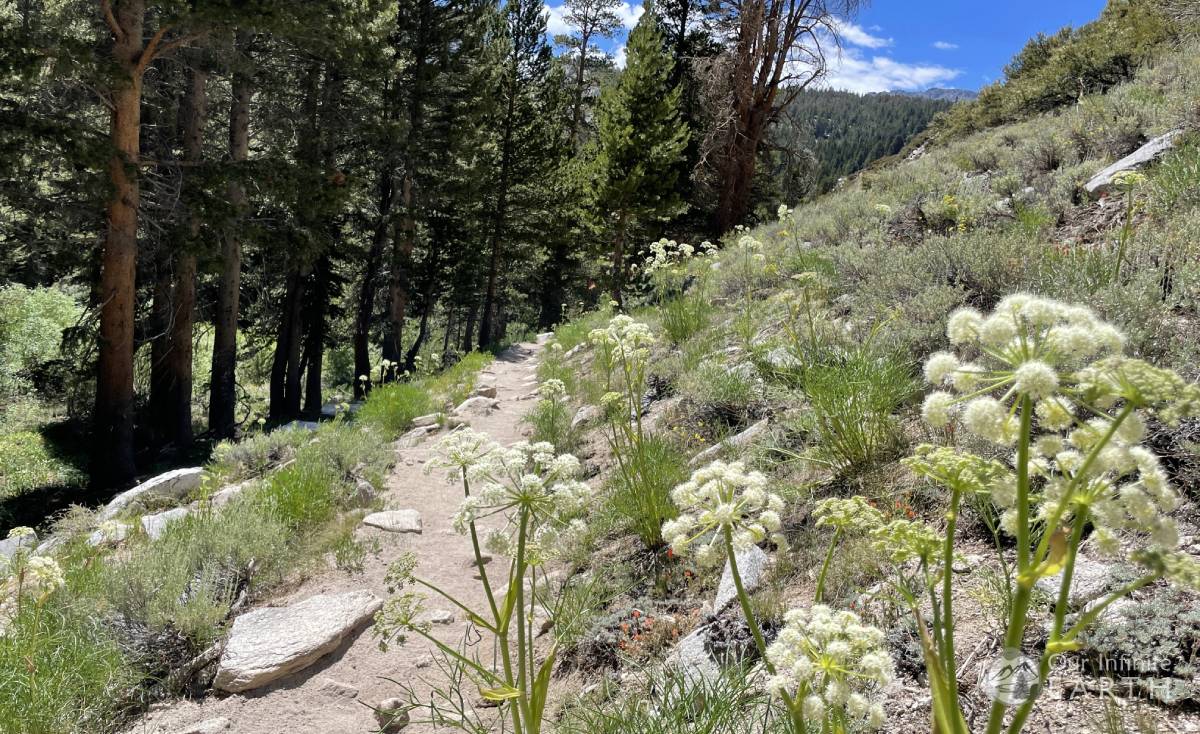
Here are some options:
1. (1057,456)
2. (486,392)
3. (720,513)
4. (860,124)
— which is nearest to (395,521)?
(720,513)

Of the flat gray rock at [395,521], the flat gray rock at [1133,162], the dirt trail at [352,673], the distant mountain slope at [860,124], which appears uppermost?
the distant mountain slope at [860,124]

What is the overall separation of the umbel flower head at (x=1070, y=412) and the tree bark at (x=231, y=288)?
458 inches

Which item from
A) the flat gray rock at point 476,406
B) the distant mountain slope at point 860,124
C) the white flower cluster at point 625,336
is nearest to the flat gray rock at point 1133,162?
the white flower cluster at point 625,336

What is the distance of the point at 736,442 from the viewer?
178 inches

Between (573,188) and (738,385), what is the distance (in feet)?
64.5

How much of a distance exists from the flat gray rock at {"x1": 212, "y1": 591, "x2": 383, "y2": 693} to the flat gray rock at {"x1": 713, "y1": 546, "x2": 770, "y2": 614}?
2305 millimetres

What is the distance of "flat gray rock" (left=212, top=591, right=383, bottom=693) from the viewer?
3480mm

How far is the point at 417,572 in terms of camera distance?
193 inches

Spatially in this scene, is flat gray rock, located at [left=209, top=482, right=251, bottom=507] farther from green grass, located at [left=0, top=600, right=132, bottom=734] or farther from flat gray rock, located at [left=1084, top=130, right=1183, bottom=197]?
flat gray rock, located at [left=1084, top=130, right=1183, bottom=197]

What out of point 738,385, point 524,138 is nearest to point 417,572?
point 738,385

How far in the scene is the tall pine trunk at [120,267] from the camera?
30.0 feet

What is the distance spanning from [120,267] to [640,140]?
1326 centimetres

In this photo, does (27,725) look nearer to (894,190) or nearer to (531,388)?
(531,388)

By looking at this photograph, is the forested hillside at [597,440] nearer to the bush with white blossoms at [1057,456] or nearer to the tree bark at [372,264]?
the bush with white blossoms at [1057,456]
